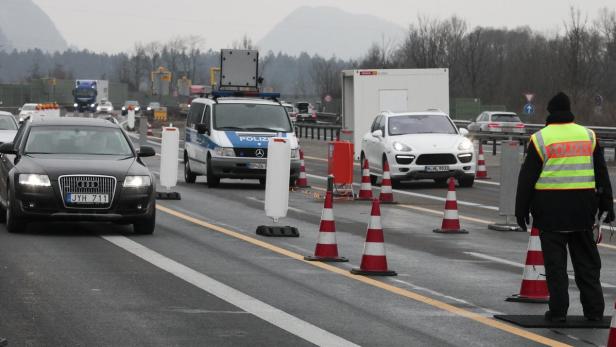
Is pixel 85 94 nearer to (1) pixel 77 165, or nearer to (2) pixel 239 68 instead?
(2) pixel 239 68

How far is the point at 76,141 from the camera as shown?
59.4 feet

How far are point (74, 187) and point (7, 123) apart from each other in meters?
15.9

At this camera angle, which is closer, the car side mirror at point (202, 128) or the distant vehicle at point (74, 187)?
the distant vehicle at point (74, 187)

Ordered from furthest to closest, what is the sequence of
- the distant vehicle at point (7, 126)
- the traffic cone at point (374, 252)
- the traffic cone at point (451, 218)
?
1. the distant vehicle at point (7, 126)
2. the traffic cone at point (451, 218)
3. the traffic cone at point (374, 252)

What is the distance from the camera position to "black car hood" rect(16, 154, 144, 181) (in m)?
16.7

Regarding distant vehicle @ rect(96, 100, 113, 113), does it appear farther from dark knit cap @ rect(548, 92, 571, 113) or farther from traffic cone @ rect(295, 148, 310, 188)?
dark knit cap @ rect(548, 92, 571, 113)

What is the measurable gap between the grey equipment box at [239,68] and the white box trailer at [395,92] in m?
3.97

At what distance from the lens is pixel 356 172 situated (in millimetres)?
37625

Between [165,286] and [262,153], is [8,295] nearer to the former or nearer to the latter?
[165,286]

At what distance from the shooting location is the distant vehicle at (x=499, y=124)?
58.0 m

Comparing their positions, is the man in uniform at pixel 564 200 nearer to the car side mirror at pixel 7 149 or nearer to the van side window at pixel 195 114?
the car side mirror at pixel 7 149

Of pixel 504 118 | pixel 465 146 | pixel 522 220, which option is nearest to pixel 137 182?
pixel 522 220

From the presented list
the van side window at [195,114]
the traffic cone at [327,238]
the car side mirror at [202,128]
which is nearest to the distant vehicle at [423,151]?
the car side mirror at [202,128]

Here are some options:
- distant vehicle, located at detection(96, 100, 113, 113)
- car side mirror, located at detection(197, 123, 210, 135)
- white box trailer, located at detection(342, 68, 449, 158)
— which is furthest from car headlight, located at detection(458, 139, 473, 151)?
distant vehicle, located at detection(96, 100, 113, 113)
